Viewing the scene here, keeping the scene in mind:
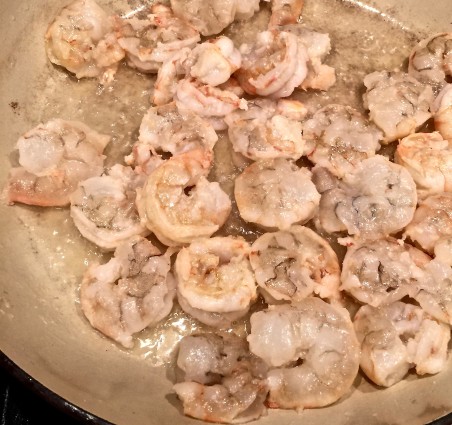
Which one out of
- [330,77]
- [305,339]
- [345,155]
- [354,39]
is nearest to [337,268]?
[305,339]

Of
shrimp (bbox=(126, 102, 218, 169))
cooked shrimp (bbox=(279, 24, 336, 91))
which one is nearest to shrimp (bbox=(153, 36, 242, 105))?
shrimp (bbox=(126, 102, 218, 169))

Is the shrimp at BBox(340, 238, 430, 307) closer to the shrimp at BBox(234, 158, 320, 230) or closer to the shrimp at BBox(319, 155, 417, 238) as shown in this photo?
the shrimp at BBox(319, 155, 417, 238)

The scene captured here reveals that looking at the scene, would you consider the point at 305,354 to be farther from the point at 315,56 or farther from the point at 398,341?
the point at 315,56

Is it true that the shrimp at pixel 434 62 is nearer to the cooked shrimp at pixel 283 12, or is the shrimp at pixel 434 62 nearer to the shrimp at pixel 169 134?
the cooked shrimp at pixel 283 12

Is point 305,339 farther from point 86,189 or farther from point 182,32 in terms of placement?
point 182,32

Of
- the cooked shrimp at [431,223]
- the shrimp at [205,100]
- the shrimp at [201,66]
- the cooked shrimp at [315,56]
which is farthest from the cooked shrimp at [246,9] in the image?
the cooked shrimp at [431,223]

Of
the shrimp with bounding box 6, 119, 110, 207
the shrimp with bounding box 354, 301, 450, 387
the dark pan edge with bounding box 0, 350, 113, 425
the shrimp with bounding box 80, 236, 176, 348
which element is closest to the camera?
the dark pan edge with bounding box 0, 350, 113, 425
